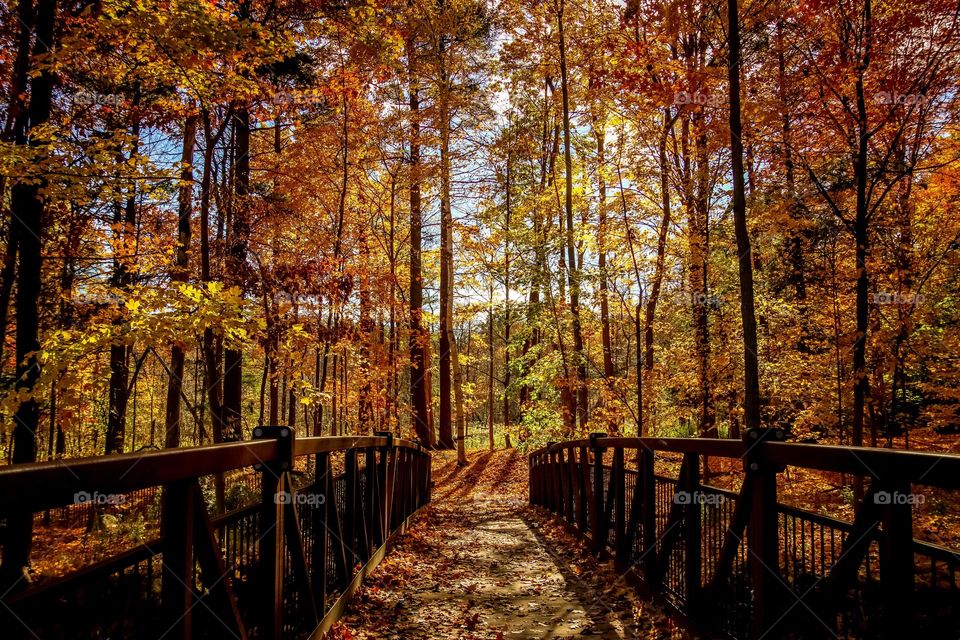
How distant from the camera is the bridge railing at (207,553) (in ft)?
4.91

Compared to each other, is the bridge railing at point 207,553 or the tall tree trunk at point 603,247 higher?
the tall tree trunk at point 603,247

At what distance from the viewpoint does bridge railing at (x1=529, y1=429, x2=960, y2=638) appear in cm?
200

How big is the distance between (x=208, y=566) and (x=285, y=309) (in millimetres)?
10234

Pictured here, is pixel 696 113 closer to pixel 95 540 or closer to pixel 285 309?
pixel 285 309

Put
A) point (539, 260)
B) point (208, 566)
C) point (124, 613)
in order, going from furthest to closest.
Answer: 1. point (539, 260)
2. point (208, 566)
3. point (124, 613)

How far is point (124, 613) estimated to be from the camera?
1.94 metres

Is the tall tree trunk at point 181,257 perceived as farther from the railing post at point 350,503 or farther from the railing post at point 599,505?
the railing post at point 599,505

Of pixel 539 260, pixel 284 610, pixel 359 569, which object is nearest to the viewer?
pixel 284 610

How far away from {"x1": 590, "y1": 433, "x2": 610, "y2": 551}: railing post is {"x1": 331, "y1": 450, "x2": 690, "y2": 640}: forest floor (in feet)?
0.81

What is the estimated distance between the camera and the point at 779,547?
3742mm

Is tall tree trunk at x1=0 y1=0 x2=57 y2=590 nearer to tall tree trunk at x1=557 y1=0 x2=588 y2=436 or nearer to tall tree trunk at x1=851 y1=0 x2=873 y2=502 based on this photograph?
tall tree trunk at x1=557 y1=0 x2=588 y2=436

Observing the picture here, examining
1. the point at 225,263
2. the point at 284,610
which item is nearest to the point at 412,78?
the point at 225,263

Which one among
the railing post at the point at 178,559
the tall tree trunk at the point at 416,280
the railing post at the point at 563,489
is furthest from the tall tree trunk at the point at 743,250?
the tall tree trunk at the point at 416,280

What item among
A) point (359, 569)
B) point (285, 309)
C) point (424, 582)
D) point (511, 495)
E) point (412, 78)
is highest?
point (412, 78)
